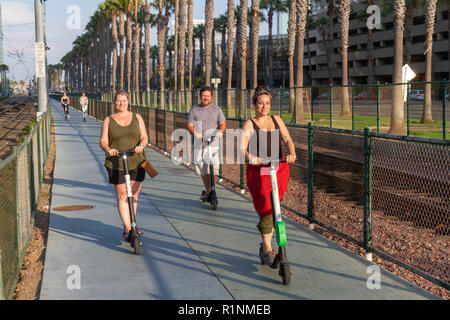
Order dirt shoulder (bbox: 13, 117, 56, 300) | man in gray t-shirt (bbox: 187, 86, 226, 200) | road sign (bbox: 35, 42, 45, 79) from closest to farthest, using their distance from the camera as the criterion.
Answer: dirt shoulder (bbox: 13, 117, 56, 300) → man in gray t-shirt (bbox: 187, 86, 226, 200) → road sign (bbox: 35, 42, 45, 79)

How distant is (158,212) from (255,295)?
4.19m

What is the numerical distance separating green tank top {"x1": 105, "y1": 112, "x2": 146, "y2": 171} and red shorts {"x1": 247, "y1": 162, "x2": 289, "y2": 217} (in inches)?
67.8

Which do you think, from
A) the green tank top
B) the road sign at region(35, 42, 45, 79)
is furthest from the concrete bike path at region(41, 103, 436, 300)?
the road sign at region(35, 42, 45, 79)

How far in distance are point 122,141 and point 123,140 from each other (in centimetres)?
2

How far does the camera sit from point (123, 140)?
723cm

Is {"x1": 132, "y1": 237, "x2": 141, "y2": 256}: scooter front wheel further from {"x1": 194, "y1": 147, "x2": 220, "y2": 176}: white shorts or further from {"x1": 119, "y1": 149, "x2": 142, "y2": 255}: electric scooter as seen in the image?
{"x1": 194, "y1": 147, "x2": 220, "y2": 176}: white shorts

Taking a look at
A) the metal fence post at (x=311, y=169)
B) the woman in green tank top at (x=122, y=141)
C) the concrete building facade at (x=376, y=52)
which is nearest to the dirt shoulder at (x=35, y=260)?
the woman in green tank top at (x=122, y=141)

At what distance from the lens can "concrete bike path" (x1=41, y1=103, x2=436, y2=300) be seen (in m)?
5.62

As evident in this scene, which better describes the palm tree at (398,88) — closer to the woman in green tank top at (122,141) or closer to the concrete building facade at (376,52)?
the woman in green tank top at (122,141)

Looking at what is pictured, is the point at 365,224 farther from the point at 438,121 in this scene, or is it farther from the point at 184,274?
the point at 438,121

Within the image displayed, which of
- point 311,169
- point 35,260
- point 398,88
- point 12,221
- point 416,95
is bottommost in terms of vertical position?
point 35,260

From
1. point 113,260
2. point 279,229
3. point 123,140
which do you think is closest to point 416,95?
point 123,140

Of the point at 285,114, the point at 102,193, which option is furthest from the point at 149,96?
the point at 102,193

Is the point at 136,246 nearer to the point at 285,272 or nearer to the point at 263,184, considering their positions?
the point at 263,184
